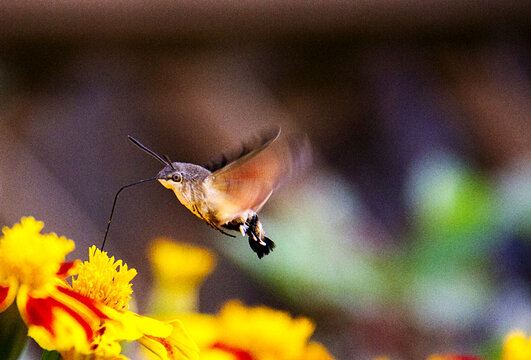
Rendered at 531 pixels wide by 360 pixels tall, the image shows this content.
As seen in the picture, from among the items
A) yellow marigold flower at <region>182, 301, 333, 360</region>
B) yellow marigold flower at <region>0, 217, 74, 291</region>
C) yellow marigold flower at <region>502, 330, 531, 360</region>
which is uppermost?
yellow marigold flower at <region>502, 330, 531, 360</region>

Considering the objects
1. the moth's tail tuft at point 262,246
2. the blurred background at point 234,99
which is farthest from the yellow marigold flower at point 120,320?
the blurred background at point 234,99

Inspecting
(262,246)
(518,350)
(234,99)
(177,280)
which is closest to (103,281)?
(262,246)

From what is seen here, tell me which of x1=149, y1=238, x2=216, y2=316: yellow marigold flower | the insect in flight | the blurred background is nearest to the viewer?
the insect in flight

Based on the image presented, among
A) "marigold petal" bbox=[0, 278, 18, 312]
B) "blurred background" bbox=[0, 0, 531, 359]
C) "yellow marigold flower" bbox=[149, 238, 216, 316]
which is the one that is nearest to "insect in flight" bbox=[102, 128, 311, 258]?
"marigold petal" bbox=[0, 278, 18, 312]

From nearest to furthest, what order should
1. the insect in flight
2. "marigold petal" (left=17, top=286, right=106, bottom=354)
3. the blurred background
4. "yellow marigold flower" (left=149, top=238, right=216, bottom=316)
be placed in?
1. "marigold petal" (left=17, top=286, right=106, bottom=354)
2. the insect in flight
3. "yellow marigold flower" (left=149, top=238, right=216, bottom=316)
4. the blurred background

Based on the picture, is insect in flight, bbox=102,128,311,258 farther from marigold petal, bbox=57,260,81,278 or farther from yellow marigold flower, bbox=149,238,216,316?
yellow marigold flower, bbox=149,238,216,316

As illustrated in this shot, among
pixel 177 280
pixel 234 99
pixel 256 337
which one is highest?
pixel 234 99

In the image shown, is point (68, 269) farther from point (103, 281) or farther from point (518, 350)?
point (518, 350)

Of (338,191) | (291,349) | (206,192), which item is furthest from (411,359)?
(206,192)

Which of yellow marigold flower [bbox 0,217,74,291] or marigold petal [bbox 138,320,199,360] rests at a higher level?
marigold petal [bbox 138,320,199,360]
